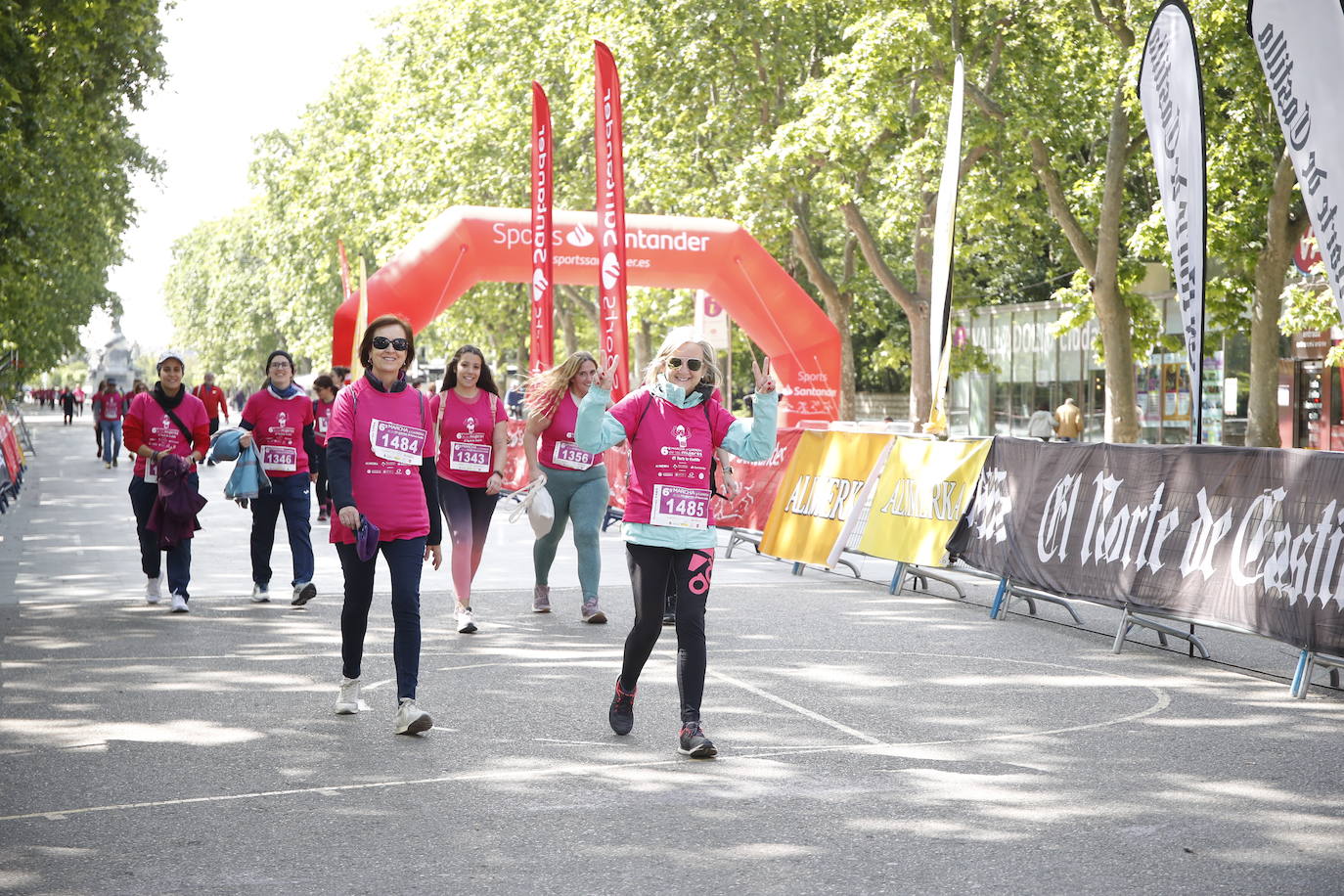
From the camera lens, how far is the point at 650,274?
23.9m

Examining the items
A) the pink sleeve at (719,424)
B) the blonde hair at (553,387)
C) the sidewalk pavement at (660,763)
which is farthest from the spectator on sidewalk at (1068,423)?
the pink sleeve at (719,424)

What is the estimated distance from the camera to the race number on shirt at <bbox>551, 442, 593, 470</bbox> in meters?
11.3

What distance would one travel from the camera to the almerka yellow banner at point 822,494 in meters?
14.2

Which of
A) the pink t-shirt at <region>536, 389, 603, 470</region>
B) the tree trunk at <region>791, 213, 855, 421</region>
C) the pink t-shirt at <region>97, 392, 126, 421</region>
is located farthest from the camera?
the pink t-shirt at <region>97, 392, 126, 421</region>

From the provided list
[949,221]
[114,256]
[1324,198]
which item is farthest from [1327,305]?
[114,256]

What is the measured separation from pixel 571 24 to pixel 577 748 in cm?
2857

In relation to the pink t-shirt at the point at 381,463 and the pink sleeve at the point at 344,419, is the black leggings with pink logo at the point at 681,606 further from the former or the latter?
the pink sleeve at the point at 344,419

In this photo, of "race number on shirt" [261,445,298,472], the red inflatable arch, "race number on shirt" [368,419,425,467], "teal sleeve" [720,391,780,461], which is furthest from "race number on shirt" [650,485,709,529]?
the red inflatable arch

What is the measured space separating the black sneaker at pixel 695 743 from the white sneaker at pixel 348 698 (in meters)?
1.81

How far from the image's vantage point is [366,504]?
7527 mm

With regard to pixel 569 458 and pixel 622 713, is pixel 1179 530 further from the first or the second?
pixel 622 713

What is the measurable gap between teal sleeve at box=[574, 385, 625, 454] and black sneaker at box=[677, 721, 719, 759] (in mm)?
1259

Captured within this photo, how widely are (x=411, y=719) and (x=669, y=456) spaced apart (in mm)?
1674

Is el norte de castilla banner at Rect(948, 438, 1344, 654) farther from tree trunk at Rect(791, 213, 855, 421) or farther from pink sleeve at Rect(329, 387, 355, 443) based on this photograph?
tree trunk at Rect(791, 213, 855, 421)
